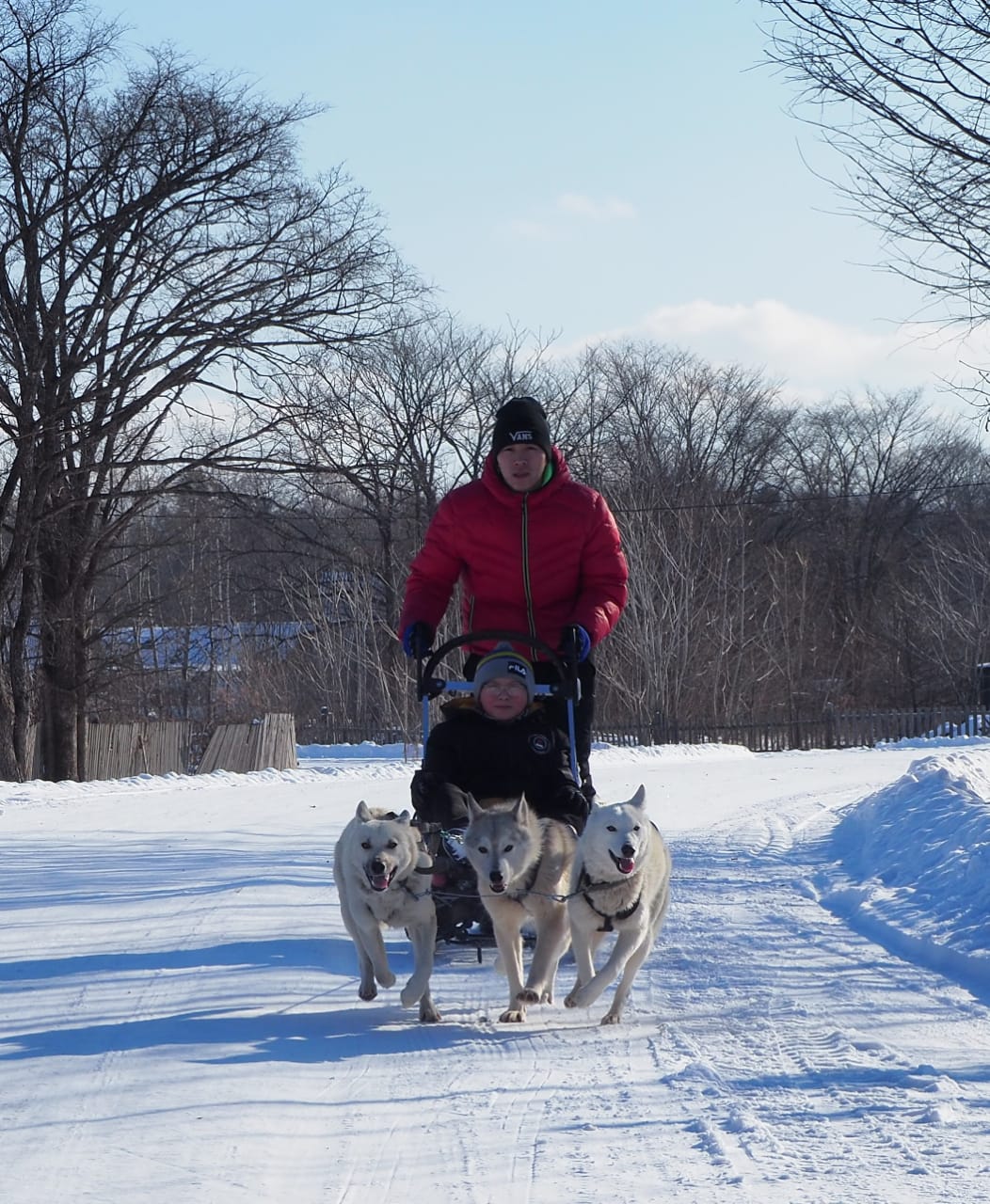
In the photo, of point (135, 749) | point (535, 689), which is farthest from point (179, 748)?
point (535, 689)

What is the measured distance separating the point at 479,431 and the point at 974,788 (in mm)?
34008

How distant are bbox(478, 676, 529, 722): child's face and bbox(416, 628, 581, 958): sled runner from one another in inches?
3.6

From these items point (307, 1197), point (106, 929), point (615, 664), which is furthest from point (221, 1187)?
point (615, 664)

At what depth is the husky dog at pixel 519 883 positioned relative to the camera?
5.81 meters

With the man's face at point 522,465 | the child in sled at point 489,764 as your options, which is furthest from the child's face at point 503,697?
the man's face at point 522,465

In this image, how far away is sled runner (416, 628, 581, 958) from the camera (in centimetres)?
641

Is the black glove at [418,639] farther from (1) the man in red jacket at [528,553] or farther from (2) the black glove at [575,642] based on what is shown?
(2) the black glove at [575,642]

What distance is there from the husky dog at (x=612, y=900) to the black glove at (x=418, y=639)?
1.14m

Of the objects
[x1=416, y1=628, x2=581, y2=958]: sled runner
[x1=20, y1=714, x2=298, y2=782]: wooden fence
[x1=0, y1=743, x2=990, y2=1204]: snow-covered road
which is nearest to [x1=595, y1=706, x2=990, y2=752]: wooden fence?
[x1=20, y1=714, x2=298, y2=782]: wooden fence

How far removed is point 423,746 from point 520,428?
1.51 meters

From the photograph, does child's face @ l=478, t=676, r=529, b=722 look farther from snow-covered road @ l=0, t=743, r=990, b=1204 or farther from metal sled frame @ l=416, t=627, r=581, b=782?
snow-covered road @ l=0, t=743, r=990, b=1204

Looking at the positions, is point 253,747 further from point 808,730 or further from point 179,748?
point 808,730

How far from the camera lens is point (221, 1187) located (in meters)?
3.57

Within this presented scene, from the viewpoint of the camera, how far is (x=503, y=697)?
21.1 ft
